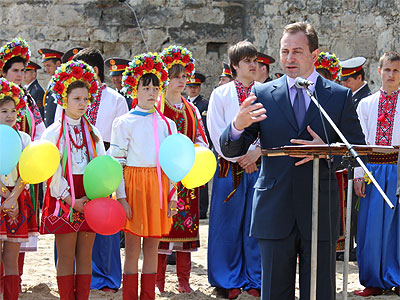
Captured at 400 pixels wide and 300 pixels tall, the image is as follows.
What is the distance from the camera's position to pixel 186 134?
19.3 ft

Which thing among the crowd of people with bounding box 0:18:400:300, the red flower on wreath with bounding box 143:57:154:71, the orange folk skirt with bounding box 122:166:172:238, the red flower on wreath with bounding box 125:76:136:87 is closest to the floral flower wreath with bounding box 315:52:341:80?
the crowd of people with bounding box 0:18:400:300

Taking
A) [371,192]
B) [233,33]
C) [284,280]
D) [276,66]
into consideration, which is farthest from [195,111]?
[233,33]

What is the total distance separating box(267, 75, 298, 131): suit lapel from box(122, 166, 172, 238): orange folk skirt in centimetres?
134

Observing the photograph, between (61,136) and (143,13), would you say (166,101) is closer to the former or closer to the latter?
(61,136)

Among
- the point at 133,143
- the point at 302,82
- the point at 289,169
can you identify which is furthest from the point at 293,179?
the point at 133,143

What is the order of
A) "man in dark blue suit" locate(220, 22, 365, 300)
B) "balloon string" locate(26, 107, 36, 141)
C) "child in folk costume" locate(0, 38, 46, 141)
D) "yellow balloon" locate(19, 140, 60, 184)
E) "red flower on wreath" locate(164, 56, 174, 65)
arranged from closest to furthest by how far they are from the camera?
"man in dark blue suit" locate(220, 22, 365, 300)
"yellow balloon" locate(19, 140, 60, 184)
"balloon string" locate(26, 107, 36, 141)
"child in folk costume" locate(0, 38, 46, 141)
"red flower on wreath" locate(164, 56, 174, 65)

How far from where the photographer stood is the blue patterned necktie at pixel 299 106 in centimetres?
398

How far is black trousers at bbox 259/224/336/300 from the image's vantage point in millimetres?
3914

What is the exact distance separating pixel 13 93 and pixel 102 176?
96 cm

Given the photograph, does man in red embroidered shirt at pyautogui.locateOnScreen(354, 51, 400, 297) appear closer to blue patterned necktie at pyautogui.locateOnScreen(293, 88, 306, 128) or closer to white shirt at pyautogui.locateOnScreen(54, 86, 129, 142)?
white shirt at pyautogui.locateOnScreen(54, 86, 129, 142)

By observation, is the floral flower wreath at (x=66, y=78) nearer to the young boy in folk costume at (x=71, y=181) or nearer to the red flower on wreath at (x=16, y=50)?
the young boy in folk costume at (x=71, y=181)

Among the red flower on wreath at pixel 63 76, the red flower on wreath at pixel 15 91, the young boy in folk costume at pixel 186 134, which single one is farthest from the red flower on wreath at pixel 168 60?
the red flower on wreath at pixel 15 91

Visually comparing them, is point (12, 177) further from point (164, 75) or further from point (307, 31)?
point (307, 31)

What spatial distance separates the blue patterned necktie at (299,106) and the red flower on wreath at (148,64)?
5.15ft
